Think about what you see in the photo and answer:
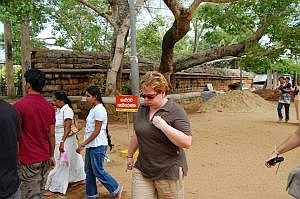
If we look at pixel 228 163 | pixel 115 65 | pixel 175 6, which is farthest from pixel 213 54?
pixel 228 163

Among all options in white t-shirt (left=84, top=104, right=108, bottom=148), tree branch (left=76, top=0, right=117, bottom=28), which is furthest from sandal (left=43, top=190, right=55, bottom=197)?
tree branch (left=76, top=0, right=117, bottom=28)

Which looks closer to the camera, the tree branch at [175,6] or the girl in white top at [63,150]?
the girl in white top at [63,150]

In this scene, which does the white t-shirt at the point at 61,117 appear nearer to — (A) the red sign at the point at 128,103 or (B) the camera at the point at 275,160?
(A) the red sign at the point at 128,103

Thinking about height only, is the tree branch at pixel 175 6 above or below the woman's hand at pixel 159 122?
above

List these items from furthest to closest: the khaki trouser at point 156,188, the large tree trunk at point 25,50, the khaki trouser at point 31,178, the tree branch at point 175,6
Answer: the large tree trunk at point 25,50 → the tree branch at point 175,6 → the khaki trouser at point 31,178 → the khaki trouser at point 156,188

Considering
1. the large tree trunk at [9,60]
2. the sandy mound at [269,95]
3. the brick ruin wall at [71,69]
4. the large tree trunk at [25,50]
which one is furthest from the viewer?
the sandy mound at [269,95]

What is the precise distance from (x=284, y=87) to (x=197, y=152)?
5974mm

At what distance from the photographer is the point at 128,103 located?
21.5 feet

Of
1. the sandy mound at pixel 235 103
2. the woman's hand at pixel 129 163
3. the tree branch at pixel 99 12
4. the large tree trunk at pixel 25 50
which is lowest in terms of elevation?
the sandy mound at pixel 235 103

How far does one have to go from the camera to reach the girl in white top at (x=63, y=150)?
5.12 metres

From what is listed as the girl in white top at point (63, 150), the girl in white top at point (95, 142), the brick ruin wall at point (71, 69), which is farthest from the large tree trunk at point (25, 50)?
the girl in white top at point (95, 142)

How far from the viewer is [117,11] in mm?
13031

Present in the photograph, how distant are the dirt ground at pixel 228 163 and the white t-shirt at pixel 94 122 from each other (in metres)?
0.88

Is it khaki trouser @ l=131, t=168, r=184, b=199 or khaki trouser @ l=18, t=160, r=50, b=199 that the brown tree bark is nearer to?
khaki trouser @ l=18, t=160, r=50, b=199
